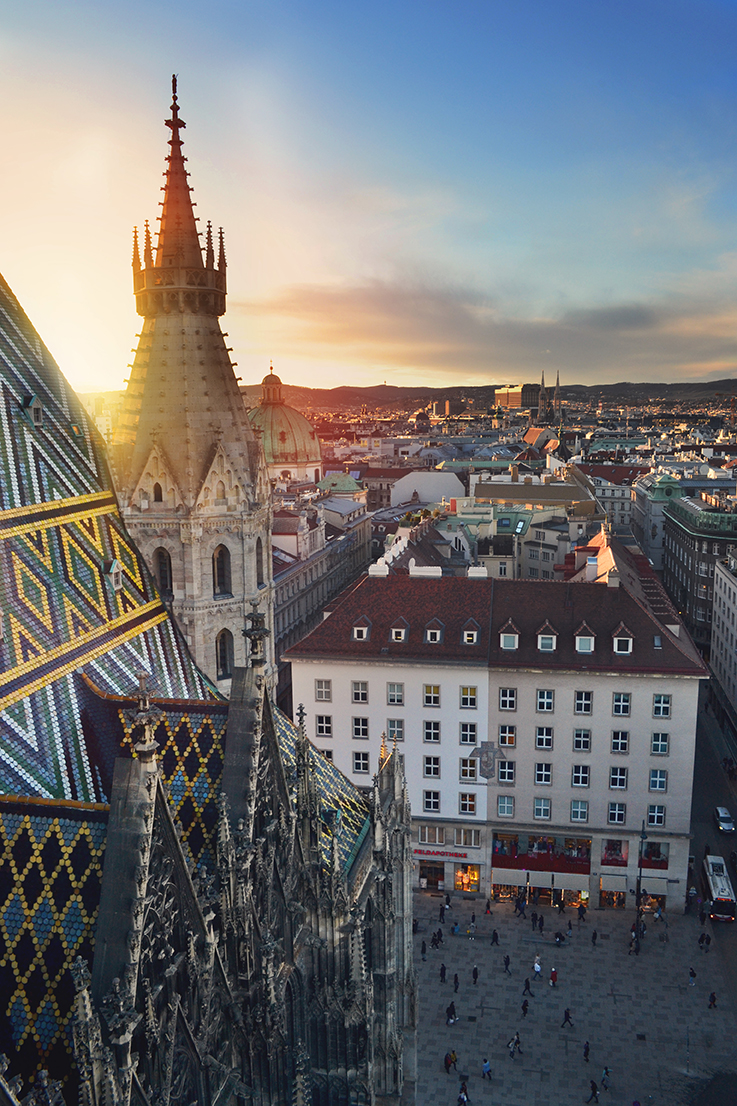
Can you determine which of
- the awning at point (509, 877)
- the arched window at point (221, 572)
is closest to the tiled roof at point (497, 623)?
the awning at point (509, 877)

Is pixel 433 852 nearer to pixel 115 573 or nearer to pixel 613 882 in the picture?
pixel 613 882

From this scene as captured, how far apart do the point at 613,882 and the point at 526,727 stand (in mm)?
10918

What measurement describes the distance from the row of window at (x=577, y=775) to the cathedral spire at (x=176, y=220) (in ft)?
112

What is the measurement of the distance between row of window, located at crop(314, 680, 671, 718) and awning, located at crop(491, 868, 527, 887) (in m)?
10.2

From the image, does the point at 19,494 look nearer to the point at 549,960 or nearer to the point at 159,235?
the point at 159,235

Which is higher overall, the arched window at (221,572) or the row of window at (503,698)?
the arched window at (221,572)

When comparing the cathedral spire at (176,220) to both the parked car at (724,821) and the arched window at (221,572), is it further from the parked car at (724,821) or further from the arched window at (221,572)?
the parked car at (724,821)

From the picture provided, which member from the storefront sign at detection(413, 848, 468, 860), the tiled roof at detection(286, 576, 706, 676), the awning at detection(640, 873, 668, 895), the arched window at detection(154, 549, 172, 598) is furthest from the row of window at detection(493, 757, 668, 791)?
the arched window at detection(154, 549, 172, 598)

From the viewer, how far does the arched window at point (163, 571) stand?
108 feet

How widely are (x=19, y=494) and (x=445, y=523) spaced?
7143 centimetres

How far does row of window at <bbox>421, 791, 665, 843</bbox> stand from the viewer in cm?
5184

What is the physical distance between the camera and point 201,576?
32781 millimetres

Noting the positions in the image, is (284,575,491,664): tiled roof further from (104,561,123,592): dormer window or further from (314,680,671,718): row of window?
(104,561,123,592): dormer window

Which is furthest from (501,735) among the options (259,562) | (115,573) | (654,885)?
(115,573)
